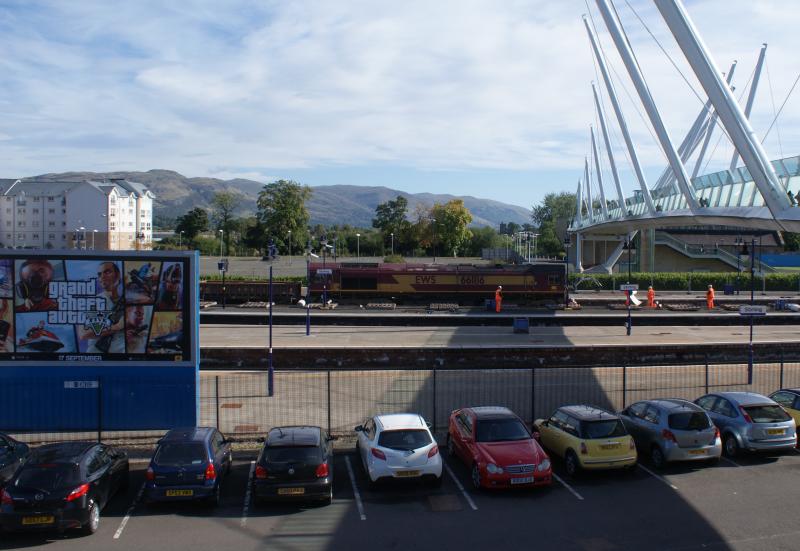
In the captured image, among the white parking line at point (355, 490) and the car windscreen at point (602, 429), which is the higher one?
the car windscreen at point (602, 429)

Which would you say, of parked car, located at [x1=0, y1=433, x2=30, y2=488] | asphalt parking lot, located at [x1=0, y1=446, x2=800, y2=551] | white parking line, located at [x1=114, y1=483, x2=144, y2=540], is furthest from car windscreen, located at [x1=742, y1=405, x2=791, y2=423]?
parked car, located at [x1=0, y1=433, x2=30, y2=488]

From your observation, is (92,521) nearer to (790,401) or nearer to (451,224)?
(790,401)

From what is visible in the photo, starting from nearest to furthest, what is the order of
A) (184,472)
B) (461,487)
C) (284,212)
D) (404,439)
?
(184,472), (404,439), (461,487), (284,212)

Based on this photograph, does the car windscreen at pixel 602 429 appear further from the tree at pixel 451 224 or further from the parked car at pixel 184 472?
the tree at pixel 451 224

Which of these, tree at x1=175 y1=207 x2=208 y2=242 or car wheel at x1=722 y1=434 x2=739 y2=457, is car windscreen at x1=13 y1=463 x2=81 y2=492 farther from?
tree at x1=175 y1=207 x2=208 y2=242

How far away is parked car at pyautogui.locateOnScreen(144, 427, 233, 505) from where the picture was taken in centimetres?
1052

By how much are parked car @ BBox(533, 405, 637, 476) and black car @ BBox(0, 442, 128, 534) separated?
7.93 meters

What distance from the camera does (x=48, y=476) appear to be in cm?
970

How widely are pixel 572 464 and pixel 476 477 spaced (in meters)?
1.92

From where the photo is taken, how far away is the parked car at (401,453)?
11.4 metres

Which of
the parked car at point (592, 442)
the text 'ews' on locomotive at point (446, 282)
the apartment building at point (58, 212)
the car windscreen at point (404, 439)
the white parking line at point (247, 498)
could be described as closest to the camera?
the white parking line at point (247, 498)

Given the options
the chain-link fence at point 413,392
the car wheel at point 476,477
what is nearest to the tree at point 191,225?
the chain-link fence at point 413,392

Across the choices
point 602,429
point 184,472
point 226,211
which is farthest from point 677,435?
point 226,211

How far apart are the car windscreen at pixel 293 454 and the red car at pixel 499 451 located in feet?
9.34
